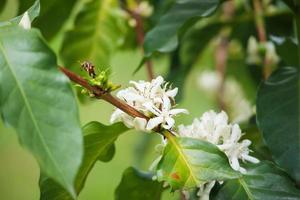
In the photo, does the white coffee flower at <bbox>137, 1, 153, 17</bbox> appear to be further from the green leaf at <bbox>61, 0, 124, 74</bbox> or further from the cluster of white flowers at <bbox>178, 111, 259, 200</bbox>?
the cluster of white flowers at <bbox>178, 111, 259, 200</bbox>

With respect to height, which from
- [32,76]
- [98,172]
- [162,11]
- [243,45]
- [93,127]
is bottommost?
[98,172]

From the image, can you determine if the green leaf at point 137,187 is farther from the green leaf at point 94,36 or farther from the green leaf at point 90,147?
the green leaf at point 94,36

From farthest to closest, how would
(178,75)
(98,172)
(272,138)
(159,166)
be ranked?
(98,172) → (178,75) → (272,138) → (159,166)

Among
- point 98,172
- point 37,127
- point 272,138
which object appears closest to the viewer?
point 37,127

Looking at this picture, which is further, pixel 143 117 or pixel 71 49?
pixel 71 49

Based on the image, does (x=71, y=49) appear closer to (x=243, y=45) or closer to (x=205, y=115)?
(x=243, y=45)

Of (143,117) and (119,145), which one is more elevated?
(143,117)

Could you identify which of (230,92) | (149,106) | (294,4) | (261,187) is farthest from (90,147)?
(230,92)

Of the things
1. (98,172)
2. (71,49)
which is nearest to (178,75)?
(71,49)
